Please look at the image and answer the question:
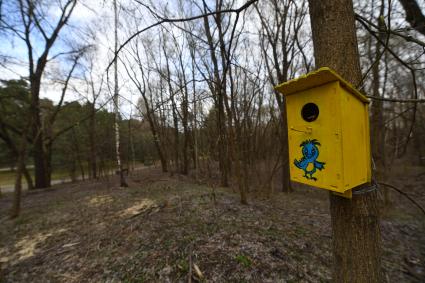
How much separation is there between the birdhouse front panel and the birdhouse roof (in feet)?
0.11

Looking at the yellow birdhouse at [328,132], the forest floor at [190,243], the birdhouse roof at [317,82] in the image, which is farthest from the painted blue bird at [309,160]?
the forest floor at [190,243]

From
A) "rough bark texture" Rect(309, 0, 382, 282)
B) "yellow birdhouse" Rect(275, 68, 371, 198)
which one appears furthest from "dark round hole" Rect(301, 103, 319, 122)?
"rough bark texture" Rect(309, 0, 382, 282)

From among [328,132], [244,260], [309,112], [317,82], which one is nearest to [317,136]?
[328,132]

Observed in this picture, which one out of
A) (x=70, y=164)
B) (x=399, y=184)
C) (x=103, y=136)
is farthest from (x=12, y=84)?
(x=399, y=184)

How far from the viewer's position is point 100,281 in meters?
2.85

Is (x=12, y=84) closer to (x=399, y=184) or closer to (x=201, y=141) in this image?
(x=201, y=141)

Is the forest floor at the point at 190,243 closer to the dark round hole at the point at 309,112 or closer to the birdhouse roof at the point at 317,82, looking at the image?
the dark round hole at the point at 309,112

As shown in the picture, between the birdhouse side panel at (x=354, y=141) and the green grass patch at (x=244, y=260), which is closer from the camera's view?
the birdhouse side panel at (x=354, y=141)

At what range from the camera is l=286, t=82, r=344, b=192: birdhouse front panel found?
1.21 meters

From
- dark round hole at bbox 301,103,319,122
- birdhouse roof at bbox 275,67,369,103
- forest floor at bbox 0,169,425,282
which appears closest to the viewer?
birdhouse roof at bbox 275,67,369,103

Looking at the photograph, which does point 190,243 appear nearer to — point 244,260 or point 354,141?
point 244,260

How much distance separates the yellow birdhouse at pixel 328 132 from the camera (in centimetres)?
120

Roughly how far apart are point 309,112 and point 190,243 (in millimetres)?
2831

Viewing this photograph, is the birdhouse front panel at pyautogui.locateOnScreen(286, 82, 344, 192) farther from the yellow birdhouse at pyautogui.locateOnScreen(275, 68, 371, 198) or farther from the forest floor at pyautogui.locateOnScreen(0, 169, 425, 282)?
the forest floor at pyautogui.locateOnScreen(0, 169, 425, 282)
